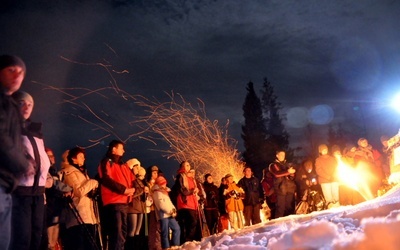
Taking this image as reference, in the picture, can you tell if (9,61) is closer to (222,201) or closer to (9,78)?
(9,78)

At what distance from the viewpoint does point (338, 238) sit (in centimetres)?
347

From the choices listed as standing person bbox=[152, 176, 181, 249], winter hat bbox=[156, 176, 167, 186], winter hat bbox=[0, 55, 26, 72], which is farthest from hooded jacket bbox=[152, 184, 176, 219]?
winter hat bbox=[0, 55, 26, 72]

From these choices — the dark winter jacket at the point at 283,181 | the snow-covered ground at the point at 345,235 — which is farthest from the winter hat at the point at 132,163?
the snow-covered ground at the point at 345,235

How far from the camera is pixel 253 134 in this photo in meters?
53.8

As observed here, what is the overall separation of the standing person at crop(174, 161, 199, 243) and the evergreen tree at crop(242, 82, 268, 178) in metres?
39.3

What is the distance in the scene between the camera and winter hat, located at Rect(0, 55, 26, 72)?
3.96m

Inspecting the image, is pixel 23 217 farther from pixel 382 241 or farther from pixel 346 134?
pixel 346 134

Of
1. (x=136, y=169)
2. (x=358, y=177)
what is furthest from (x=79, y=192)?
(x=358, y=177)

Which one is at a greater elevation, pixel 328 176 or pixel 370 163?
pixel 370 163

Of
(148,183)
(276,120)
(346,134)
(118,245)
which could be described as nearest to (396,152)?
(148,183)

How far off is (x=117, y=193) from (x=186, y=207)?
296 centimetres

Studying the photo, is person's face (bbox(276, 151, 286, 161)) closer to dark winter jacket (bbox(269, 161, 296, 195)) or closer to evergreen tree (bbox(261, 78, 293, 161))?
dark winter jacket (bbox(269, 161, 296, 195))

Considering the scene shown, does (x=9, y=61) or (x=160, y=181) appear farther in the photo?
(x=160, y=181)

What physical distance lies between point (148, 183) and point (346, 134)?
78565 millimetres
